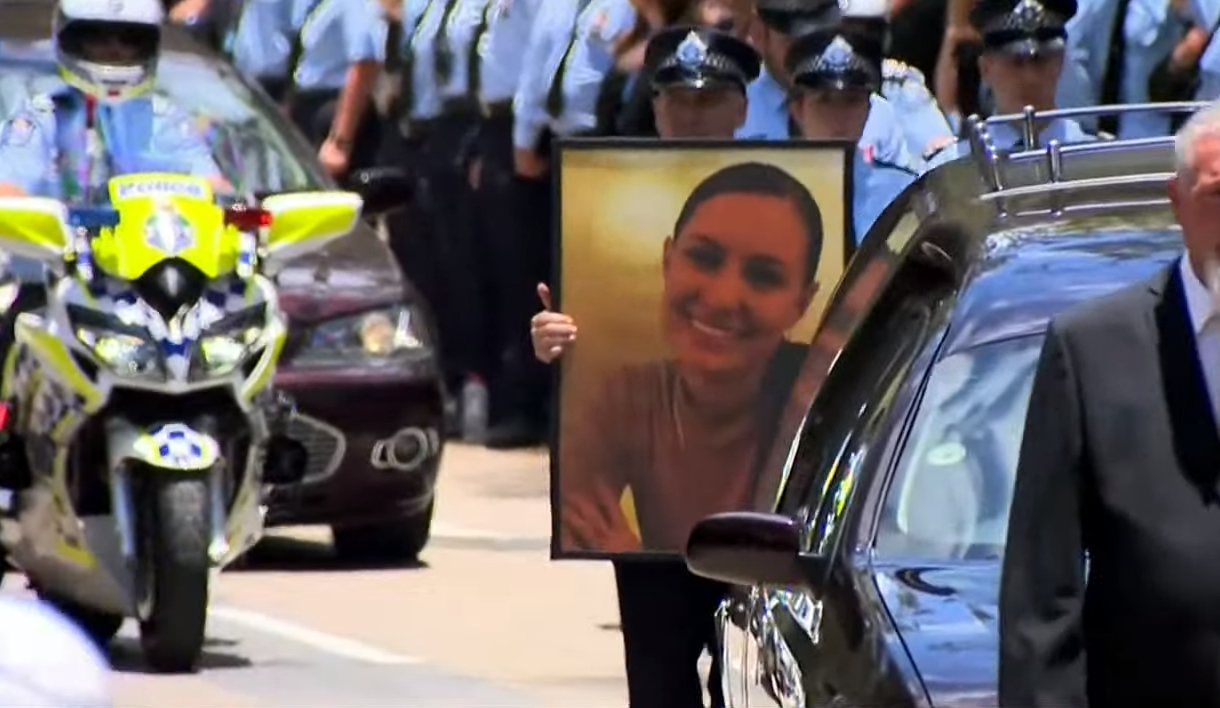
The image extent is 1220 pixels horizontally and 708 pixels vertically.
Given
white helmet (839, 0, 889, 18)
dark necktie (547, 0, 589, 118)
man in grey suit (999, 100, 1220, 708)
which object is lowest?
dark necktie (547, 0, 589, 118)

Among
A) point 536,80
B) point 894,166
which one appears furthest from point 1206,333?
point 536,80

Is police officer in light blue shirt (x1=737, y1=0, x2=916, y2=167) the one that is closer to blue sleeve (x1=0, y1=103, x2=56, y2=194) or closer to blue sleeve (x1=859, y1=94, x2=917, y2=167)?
blue sleeve (x1=859, y1=94, x2=917, y2=167)

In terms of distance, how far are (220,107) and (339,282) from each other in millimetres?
703

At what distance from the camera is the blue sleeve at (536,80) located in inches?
658

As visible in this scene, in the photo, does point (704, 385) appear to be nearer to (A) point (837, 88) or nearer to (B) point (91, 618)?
(A) point (837, 88)

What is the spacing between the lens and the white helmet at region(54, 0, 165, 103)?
11.0 metres

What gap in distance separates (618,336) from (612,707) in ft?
7.59

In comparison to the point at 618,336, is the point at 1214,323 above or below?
above

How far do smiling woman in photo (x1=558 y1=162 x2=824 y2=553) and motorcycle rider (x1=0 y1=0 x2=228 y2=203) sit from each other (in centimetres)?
319

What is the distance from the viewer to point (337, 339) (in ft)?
42.6

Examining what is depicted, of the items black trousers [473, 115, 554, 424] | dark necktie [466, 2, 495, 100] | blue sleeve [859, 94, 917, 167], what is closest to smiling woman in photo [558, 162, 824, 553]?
blue sleeve [859, 94, 917, 167]

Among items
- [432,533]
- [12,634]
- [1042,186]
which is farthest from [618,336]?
[432,533]

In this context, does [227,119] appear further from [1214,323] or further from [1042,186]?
[1214,323]

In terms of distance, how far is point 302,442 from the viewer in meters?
12.4
